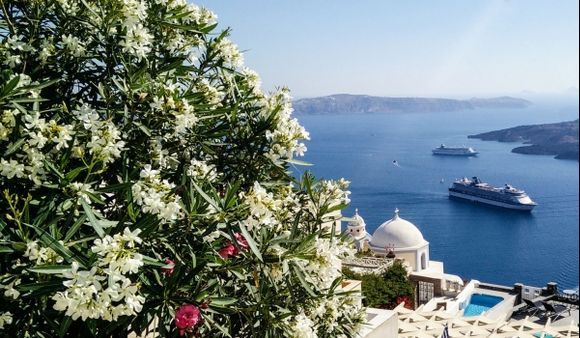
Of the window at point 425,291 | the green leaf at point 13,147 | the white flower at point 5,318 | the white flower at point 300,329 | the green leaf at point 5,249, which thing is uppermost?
the green leaf at point 13,147

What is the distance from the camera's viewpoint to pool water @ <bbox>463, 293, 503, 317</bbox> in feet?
64.4

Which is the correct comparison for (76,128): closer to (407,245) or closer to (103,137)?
(103,137)

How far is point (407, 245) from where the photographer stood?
20.2m

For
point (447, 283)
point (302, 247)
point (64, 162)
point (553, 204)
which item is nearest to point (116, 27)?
point (64, 162)

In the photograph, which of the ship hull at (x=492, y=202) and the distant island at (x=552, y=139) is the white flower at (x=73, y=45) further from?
the distant island at (x=552, y=139)

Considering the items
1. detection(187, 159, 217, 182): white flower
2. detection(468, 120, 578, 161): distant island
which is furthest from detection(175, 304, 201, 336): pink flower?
detection(468, 120, 578, 161): distant island

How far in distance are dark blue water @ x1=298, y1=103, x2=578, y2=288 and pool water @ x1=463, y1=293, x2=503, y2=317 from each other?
7353 millimetres

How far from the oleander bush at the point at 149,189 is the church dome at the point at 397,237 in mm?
17169

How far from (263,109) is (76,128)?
1102 millimetres

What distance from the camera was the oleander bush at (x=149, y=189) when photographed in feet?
7.53

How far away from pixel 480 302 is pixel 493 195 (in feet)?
124

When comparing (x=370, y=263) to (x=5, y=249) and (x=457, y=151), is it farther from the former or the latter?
(x=457, y=151)

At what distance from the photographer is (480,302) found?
20453 millimetres

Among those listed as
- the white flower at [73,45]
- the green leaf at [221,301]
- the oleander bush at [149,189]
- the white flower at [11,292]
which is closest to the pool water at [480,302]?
the oleander bush at [149,189]
